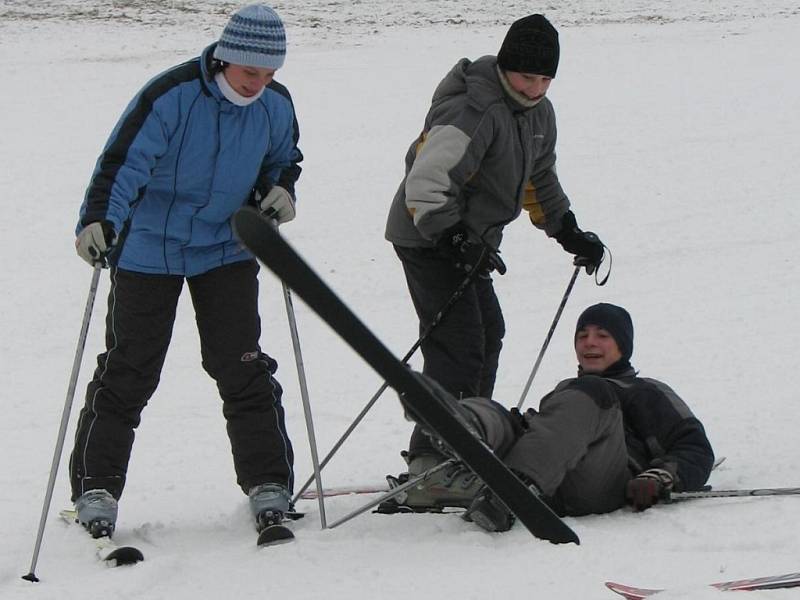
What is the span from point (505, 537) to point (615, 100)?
10427 mm

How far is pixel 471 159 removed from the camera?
4.21 m

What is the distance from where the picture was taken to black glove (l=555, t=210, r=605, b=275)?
4.90m

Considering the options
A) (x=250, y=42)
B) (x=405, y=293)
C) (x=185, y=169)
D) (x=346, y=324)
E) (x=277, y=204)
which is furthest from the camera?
(x=405, y=293)

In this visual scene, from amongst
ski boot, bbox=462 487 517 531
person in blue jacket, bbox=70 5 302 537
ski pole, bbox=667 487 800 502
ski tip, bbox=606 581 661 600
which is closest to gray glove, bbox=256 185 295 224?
person in blue jacket, bbox=70 5 302 537

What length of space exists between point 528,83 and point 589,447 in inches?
51.5

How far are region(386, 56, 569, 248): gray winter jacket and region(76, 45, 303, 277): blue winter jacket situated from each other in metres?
0.49

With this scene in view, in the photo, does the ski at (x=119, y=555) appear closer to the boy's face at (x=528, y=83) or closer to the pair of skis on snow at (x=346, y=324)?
the pair of skis on snow at (x=346, y=324)

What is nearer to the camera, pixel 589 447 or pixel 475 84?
pixel 589 447

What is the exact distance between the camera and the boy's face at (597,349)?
450cm

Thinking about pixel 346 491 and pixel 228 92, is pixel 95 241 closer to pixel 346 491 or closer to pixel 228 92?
pixel 228 92

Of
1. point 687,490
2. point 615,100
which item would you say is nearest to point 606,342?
point 687,490

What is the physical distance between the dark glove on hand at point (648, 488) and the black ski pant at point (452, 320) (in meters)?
0.72

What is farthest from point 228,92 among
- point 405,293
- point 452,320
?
point 405,293

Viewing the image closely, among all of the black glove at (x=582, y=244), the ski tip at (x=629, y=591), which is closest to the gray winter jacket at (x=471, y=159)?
the black glove at (x=582, y=244)
